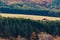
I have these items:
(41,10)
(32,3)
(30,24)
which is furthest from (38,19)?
(32,3)

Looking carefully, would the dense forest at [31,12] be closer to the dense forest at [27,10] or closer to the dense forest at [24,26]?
the dense forest at [27,10]

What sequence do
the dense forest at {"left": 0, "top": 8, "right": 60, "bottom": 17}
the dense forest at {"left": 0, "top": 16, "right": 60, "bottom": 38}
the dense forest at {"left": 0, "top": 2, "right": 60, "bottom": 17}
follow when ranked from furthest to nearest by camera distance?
1. the dense forest at {"left": 0, "top": 2, "right": 60, "bottom": 17}
2. the dense forest at {"left": 0, "top": 8, "right": 60, "bottom": 17}
3. the dense forest at {"left": 0, "top": 16, "right": 60, "bottom": 38}

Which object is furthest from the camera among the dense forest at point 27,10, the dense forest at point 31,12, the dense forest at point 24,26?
the dense forest at point 27,10

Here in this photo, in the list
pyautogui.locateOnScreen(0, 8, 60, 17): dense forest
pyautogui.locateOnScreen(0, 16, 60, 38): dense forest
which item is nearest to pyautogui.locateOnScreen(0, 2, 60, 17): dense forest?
A: pyautogui.locateOnScreen(0, 8, 60, 17): dense forest

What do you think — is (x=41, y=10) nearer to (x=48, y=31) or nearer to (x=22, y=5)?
(x=22, y=5)

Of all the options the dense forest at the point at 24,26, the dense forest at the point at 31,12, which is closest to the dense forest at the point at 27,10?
the dense forest at the point at 31,12

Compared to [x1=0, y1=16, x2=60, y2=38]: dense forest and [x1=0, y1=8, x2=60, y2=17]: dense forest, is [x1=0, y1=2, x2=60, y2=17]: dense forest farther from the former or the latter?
[x1=0, y1=16, x2=60, y2=38]: dense forest

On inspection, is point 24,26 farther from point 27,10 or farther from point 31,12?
point 27,10

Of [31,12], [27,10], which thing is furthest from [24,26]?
[27,10]

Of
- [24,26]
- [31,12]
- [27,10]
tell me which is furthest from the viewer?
[27,10]
